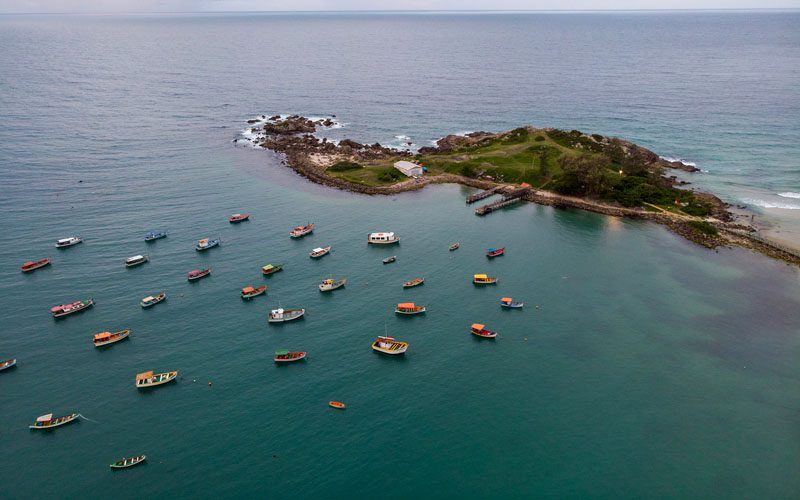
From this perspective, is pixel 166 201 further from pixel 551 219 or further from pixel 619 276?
pixel 619 276

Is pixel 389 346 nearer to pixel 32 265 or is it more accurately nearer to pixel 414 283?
pixel 414 283

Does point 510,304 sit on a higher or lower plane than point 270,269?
lower

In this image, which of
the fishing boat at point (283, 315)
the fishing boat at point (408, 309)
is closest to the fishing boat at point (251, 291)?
the fishing boat at point (283, 315)

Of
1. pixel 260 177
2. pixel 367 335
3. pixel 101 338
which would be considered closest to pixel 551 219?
pixel 367 335

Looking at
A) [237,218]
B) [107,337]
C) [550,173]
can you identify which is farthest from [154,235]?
[550,173]

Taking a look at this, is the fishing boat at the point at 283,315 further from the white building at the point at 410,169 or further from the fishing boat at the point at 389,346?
the white building at the point at 410,169
